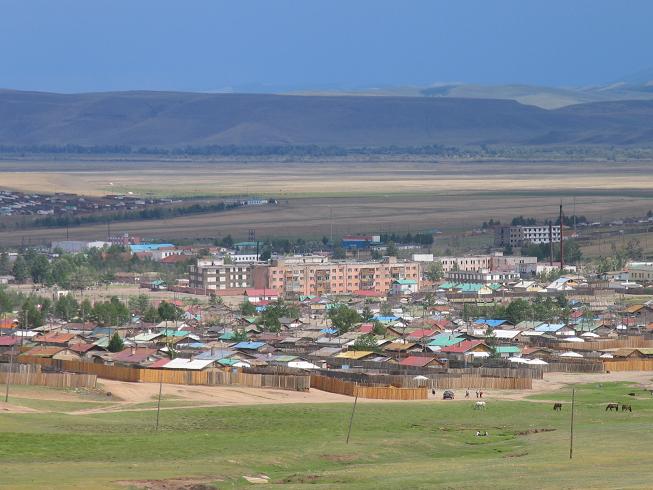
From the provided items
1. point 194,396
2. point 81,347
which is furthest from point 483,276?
point 194,396

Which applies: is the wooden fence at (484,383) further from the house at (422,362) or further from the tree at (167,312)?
the tree at (167,312)

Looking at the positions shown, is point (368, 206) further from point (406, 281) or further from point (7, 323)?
point (7, 323)

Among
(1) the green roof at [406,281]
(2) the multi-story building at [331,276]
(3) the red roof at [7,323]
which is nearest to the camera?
(3) the red roof at [7,323]

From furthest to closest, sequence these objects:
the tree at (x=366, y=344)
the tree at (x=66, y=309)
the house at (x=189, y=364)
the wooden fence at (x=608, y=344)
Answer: the tree at (x=66, y=309)
the wooden fence at (x=608, y=344)
the tree at (x=366, y=344)
the house at (x=189, y=364)

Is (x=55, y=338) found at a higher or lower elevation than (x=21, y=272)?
lower

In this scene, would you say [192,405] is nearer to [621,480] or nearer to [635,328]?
[621,480]

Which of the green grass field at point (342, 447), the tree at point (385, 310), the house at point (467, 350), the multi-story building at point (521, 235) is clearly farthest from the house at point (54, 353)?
the multi-story building at point (521, 235)
